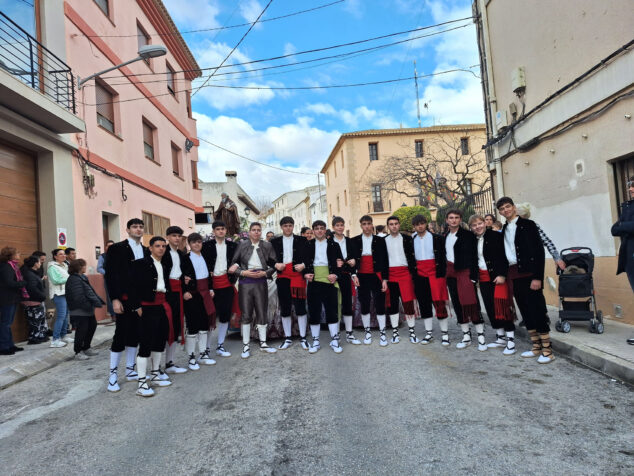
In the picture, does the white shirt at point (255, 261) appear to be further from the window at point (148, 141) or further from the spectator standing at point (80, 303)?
the window at point (148, 141)

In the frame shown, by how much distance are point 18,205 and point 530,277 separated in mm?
8876

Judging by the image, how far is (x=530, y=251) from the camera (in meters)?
5.20

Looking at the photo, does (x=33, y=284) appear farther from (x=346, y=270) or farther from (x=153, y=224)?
(x=153, y=224)

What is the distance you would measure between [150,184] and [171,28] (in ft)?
22.3

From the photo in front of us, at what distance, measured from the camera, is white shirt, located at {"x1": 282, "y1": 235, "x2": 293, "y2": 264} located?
21.3 feet

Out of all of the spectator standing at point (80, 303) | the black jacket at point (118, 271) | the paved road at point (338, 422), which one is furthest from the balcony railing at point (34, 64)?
the paved road at point (338, 422)

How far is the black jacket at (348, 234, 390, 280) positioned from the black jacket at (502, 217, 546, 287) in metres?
1.86

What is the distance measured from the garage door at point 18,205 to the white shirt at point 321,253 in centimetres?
569

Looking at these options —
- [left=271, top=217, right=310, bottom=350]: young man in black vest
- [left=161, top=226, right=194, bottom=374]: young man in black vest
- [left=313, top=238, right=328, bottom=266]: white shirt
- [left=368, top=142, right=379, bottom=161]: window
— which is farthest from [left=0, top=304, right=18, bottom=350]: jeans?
[left=368, top=142, right=379, bottom=161]: window

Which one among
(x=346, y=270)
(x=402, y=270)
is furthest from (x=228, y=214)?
(x=402, y=270)

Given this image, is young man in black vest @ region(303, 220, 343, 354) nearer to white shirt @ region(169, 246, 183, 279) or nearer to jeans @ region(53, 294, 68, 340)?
white shirt @ region(169, 246, 183, 279)

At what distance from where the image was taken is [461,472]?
2.63 m

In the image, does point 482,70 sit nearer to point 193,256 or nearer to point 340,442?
point 193,256

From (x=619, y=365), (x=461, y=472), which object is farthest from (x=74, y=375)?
(x=619, y=365)
